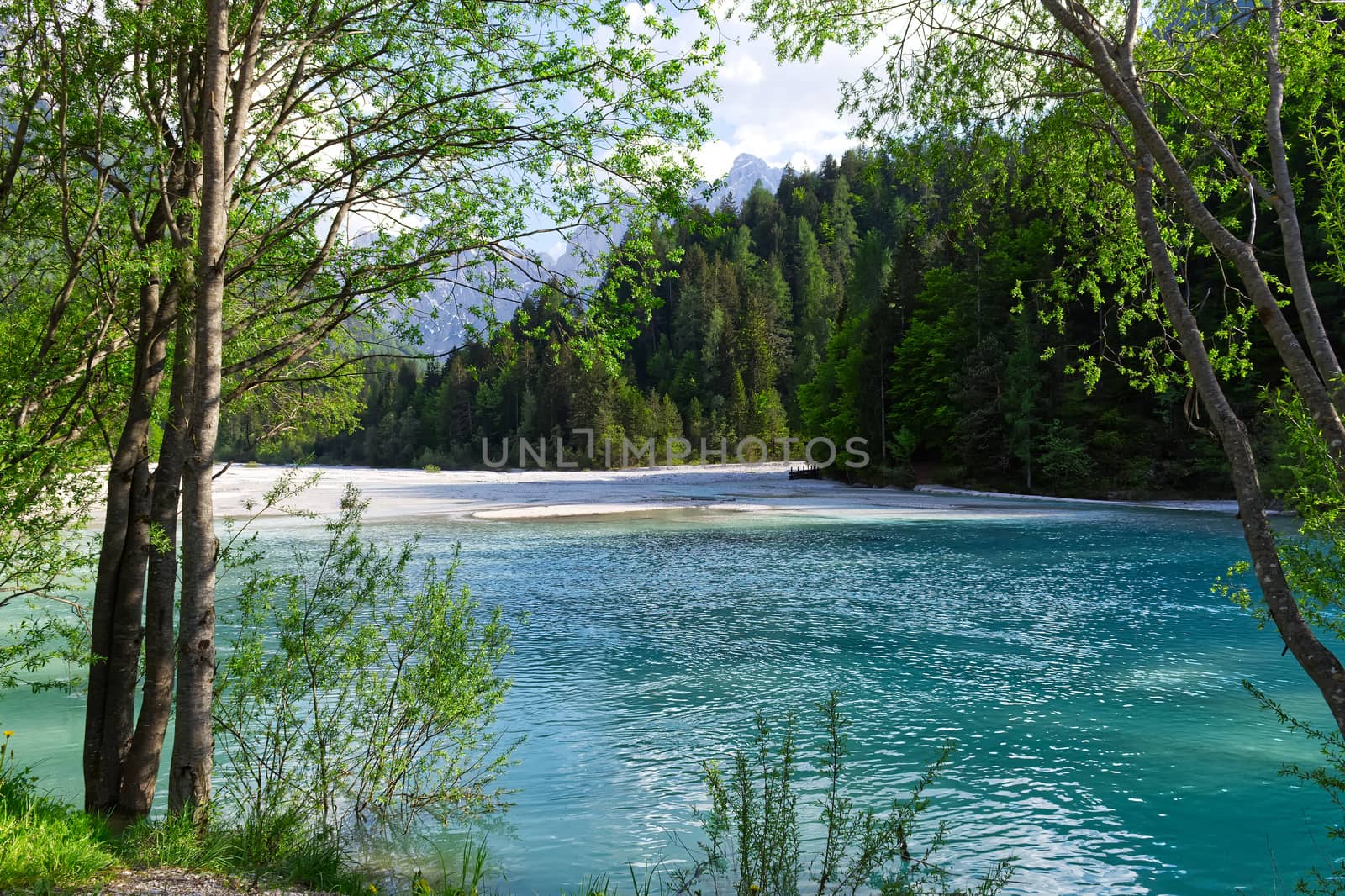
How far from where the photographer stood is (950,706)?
1165 cm

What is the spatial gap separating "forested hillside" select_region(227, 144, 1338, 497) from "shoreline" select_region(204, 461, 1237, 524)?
3.03 m

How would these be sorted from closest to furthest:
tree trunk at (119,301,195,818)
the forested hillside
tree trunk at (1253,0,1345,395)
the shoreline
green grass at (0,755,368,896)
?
green grass at (0,755,368,896)
tree trunk at (1253,0,1345,395)
tree trunk at (119,301,195,818)
the forested hillside
the shoreline

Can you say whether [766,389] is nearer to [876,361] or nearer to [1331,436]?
[876,361]

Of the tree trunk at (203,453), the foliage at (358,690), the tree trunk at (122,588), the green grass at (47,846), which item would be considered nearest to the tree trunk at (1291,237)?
the foliage at (358,690)

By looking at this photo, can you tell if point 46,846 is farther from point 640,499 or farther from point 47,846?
point 640,499

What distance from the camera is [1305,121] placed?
596 centimetres

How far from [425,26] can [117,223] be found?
3147 millimetres

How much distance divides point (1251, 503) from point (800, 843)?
186 inches

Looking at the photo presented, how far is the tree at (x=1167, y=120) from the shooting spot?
4.96 metres

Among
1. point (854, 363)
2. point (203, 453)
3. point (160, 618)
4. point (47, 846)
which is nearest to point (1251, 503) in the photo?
point (203, 453)

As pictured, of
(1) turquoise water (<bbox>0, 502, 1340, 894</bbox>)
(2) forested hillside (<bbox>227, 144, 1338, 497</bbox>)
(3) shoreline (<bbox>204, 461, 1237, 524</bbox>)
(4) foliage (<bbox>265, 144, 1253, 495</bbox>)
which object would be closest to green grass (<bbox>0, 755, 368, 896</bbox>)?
(1) turquoise water (<bbox>0, 502, 1340, 894</bbox>)

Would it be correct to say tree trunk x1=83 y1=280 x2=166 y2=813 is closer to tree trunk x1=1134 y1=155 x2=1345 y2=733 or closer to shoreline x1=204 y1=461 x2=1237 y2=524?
tree trunk x1=1134 y1=155 x2=1345 y2=733

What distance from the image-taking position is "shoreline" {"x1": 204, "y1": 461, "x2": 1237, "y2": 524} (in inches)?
1596

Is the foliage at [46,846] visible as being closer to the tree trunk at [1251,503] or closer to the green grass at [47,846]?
the green grass at [47,846]
